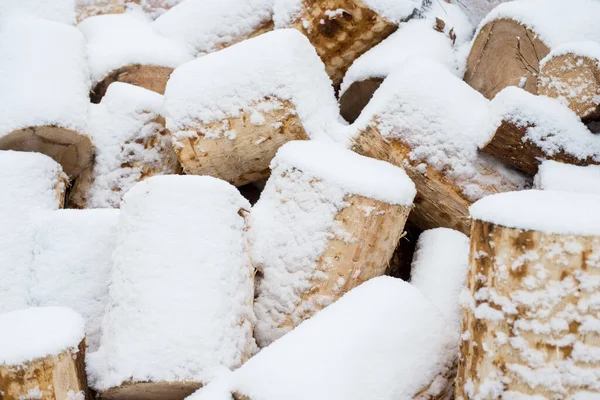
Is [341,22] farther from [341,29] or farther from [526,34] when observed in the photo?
[526,34]

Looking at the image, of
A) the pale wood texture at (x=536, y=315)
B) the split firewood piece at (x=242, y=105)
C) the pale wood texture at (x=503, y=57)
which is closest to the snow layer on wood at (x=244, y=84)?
the split firewood piece at (x=242, y=105)

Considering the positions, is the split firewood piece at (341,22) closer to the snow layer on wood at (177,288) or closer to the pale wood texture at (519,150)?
the pale wood texture at (519,150)

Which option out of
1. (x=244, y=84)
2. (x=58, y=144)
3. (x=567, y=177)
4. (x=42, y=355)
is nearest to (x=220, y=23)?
(x=244, y=84)

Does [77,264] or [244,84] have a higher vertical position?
[244,84]

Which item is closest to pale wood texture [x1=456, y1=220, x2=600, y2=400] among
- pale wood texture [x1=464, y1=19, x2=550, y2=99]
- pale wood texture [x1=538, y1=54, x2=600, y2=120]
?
pale wood texture [x1=538, y1=54, x2=600, y2=120]

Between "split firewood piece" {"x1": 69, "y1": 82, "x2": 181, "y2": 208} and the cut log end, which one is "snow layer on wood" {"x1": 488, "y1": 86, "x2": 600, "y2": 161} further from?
the cut log end
